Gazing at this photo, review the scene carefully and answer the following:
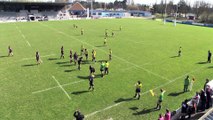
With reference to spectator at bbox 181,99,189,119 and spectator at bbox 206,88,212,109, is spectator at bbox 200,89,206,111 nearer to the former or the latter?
spectator at bbox 206,88,212,109

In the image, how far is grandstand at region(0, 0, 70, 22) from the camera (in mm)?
83188

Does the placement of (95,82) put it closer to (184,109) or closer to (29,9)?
(184,109)

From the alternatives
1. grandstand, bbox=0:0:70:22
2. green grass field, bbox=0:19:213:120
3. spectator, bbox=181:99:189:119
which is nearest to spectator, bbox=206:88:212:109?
green grass field, bbox=0:19:213:120

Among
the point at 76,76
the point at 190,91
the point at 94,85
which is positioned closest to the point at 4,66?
the point at 76,76

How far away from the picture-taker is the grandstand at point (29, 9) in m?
83.2

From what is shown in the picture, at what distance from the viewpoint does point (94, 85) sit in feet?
62.0

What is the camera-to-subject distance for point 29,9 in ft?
304

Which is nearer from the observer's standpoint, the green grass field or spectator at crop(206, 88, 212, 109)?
spectator at crop(206, 88, 212, 109)

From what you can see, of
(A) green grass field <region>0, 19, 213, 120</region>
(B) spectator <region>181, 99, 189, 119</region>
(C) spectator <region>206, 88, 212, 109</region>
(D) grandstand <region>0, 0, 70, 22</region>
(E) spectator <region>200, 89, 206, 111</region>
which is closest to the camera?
(B) spectator <region>181, 99, 189, 119</region>

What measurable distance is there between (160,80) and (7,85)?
48.4ft

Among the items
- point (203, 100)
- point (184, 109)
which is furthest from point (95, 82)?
point (203, 100)

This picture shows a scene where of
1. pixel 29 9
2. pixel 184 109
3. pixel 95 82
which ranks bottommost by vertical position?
pixel 184 109

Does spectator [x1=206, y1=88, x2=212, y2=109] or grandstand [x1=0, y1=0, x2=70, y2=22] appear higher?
grandstand [x1=0, y1=0, x2=70, y2=22]

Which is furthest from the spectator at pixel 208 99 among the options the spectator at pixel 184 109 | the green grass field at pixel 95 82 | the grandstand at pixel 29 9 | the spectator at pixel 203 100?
the grandstand at pixel 29 9
